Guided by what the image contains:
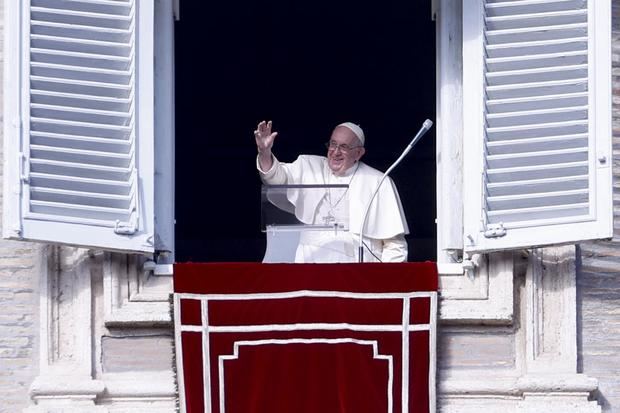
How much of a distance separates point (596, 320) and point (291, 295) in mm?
1290

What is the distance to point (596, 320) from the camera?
32.4ft

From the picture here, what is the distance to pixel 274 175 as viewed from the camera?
34.5 feet

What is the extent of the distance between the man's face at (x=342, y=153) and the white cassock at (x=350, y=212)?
1.2 inches

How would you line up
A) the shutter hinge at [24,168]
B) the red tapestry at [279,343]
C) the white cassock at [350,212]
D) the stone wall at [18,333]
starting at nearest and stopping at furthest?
the shutter hinge at [24,168] → the red tapestry at [279,343] → the stone wall at [18,333] → the white cassock at [350,212]

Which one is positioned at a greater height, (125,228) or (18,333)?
(125,228)

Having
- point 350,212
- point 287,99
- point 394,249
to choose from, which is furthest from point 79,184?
point 287,99

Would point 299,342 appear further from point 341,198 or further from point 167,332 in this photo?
point 341,198

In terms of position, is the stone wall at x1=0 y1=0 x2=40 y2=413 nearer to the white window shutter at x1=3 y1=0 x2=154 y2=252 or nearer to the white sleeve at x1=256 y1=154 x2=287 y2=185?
the white window shutter at x1=3 y1=0 x2=154 y2=252

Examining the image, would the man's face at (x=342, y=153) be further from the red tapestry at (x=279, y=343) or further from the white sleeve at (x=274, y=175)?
the red tapestry at (x=279, y=343)

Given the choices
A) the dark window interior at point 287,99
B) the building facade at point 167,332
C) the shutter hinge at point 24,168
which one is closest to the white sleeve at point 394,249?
the building facade at point 167,332

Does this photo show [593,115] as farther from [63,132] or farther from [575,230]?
[63,132]

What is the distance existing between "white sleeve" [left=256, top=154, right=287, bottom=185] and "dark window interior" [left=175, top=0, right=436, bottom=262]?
8.67ft

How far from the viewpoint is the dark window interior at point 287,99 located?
43.7 ft

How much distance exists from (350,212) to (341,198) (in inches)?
10.8
